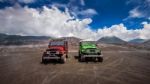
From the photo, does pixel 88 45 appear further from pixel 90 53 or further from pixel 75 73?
pixel 75 73

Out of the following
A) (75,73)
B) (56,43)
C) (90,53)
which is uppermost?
(56,43)

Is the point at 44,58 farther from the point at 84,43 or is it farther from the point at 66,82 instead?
the point at 66,82

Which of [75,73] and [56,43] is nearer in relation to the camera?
[75,73]

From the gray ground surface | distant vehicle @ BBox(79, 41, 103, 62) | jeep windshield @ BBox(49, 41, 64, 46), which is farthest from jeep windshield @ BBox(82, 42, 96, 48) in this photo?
the gray ground surface

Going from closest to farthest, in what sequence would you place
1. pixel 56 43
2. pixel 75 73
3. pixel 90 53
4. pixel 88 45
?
pixel 75 73
pixel 90 53
pixel 56 43
pixel 88 45

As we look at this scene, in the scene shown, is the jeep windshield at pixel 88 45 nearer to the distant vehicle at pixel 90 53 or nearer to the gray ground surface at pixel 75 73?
the distant vehicle at pixel 90 53

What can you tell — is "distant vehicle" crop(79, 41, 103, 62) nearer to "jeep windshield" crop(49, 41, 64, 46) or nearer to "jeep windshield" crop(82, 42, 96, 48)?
"jeep windshield" crop(82, 42, 96, 48)

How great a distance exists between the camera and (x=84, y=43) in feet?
83.0

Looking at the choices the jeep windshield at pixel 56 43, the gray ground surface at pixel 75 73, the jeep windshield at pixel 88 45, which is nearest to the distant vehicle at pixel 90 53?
the jeep windshield at pixel 88 45

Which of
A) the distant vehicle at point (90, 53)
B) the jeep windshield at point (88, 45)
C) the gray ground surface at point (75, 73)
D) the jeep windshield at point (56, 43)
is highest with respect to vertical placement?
the jeep windshield at point (56, 43)

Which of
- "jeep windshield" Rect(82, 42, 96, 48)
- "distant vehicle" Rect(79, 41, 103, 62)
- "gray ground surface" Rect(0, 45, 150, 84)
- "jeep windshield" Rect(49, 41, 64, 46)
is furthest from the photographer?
"jeep windshield" Rect(82, 42, 96, 48)

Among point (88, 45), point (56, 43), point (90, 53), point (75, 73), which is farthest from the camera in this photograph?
point (88, 45)

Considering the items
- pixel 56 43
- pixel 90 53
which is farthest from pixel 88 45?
pixel 56 43

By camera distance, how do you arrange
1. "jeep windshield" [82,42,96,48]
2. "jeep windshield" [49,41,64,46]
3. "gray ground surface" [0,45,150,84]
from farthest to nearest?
"jeep windshield" [82,42,96,48] < "jeep windshield" [49,41,64,46] < "gray ground surface" [0,45,150,84]
